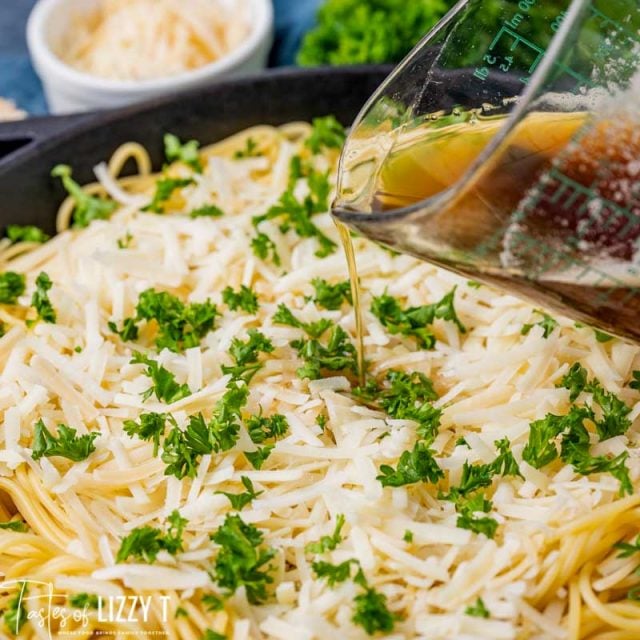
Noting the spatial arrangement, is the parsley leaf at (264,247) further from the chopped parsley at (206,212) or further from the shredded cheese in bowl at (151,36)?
the shredded cheese in bowl at (151,36)

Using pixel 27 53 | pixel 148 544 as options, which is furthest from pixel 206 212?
pixel 27 53

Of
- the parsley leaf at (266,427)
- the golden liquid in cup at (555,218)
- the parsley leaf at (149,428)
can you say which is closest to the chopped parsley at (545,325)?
the golden liquid in cup at (555,218)

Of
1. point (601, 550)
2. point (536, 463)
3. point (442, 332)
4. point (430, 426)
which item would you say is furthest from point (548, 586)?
point (442, 332)

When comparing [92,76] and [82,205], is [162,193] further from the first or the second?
[92,76]

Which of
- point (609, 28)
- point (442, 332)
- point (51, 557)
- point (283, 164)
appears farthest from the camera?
point (283, 164)

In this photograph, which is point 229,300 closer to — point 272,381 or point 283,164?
point 272,381

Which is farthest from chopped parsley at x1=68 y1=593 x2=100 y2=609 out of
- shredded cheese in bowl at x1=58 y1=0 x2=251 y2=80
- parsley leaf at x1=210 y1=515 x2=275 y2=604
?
shredded cheese in bowl at x1=58 y1=0 x2=251 y2=80
